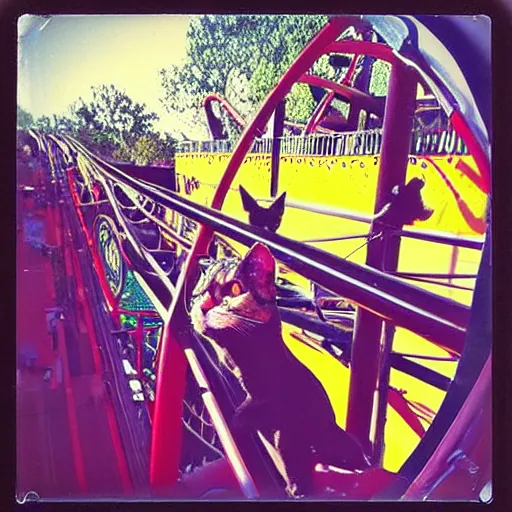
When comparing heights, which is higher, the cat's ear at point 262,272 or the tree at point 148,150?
the tree at point 148,150

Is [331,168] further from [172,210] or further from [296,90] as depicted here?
[172,210]

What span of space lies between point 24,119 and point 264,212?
74 cm

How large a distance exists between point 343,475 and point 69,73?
1.42m

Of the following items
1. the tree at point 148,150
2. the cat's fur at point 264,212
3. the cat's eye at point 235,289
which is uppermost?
the tree at point 148,150

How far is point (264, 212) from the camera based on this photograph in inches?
70.1

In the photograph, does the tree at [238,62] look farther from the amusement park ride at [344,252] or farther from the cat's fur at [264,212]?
the cat's fur at [264,212]

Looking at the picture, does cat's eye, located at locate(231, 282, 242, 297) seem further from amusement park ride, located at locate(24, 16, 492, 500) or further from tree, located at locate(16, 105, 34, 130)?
tree, located at locate(16, 105, 34, 130)

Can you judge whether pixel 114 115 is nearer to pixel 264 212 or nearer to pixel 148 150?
pixel 148 150

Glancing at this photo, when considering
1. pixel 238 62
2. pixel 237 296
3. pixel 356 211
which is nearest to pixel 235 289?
pixel 237 296

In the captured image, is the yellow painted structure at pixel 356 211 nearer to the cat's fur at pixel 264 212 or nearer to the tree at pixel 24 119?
the cat's fur at pixel 264 212

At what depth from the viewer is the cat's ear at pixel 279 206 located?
1.77 m

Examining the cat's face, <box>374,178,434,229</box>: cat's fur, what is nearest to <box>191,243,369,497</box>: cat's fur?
the cat's face

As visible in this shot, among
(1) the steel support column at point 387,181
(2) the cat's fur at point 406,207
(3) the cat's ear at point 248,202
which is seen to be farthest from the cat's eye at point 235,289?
(2) the cat's fur at point 406,207

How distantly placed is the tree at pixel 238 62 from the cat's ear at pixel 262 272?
1.30 feet
